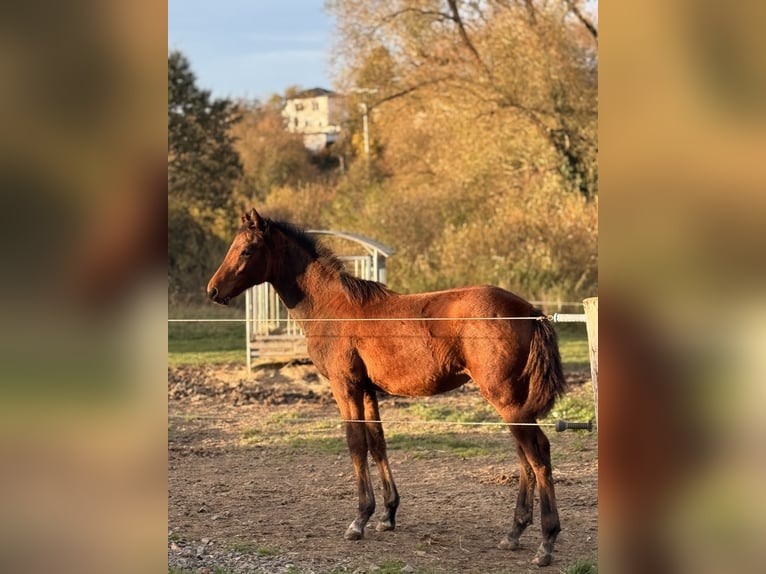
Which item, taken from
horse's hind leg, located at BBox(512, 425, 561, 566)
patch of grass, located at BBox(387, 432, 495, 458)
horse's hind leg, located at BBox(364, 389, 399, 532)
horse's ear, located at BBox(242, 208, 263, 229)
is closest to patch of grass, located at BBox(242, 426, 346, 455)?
patch of grass, located at BBox(387, 432, 495, 458)

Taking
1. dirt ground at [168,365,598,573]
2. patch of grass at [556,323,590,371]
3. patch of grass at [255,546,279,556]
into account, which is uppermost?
patch of grass at [556,323,590,371]

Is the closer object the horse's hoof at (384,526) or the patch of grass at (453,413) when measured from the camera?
the horse's hoof at (384,526)

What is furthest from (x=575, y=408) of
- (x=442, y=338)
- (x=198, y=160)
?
(x=198, y=160)

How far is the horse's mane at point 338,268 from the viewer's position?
5.35 m

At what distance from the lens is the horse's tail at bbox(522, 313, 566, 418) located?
4539 millimetres

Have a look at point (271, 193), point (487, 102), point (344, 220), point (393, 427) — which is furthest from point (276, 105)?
point (393, 427)

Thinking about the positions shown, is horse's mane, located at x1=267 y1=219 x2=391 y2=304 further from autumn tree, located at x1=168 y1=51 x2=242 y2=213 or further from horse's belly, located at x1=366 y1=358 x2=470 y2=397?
autumn tree, located at x1=168 y1=51 x2=242 y2=213

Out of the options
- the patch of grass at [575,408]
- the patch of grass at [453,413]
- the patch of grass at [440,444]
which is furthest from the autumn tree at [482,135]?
the patch of grass at [440,444]

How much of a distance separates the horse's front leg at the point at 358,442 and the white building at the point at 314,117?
732 inches

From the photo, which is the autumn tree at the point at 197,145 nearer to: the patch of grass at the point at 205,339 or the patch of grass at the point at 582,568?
the patch of grass at the point at 205,339

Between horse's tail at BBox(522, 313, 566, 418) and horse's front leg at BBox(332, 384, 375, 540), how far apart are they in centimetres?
112

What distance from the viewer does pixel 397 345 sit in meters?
5.05
